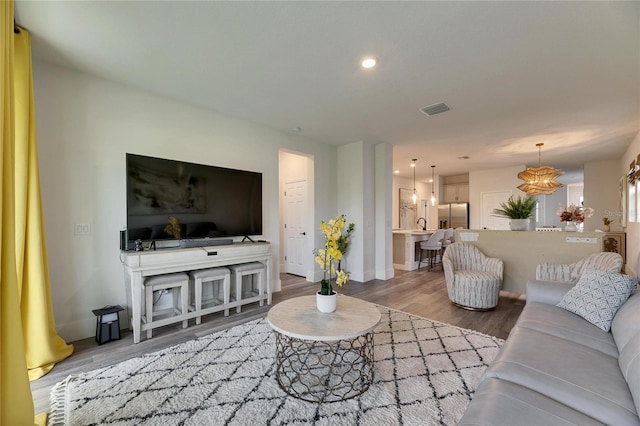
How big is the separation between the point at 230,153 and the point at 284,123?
3.08 ft

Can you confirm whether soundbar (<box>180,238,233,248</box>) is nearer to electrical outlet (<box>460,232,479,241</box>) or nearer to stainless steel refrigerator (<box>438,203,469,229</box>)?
electrical outlet (<box>460,232,479,241</box>)

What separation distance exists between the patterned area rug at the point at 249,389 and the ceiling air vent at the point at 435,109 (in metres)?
2.75

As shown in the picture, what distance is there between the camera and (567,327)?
180 cm

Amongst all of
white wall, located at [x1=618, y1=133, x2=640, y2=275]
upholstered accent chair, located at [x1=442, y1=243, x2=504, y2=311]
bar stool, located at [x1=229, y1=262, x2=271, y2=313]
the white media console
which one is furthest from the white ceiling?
bar stool, located at [x1=229, y1=262, x2=271, y2=313]

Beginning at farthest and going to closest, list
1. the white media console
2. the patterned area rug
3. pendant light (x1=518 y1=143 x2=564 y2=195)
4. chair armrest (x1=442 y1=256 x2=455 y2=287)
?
pendant light (x1=518 y1=143 x2=564 y2=195) < chair armrest (x1=442 y1=256 x2=455 y2=287) < the white media console < the patterned area rug

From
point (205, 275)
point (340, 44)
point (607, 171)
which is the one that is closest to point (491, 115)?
point (340, 44)

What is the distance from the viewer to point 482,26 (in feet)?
6.66

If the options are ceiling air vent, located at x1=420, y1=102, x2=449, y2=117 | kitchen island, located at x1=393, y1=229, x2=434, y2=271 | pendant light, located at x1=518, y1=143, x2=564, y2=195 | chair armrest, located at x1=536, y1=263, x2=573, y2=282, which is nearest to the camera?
chair armrest, located at x1=536, y1=263, x2=573, y2=282

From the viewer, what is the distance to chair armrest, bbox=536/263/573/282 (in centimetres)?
306

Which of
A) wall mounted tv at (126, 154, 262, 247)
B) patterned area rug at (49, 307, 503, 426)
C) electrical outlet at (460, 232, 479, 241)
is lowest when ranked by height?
patterned area rug at (49, 307, 503, 426)

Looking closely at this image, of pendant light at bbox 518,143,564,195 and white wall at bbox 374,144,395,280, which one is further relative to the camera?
white wall at bbox 374,144,395,280

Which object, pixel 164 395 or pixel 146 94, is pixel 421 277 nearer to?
pixel 164 395

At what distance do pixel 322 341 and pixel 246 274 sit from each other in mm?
1830

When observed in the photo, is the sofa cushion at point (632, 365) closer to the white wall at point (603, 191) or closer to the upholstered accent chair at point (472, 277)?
the upholstered accent chair at point (472, 277)
